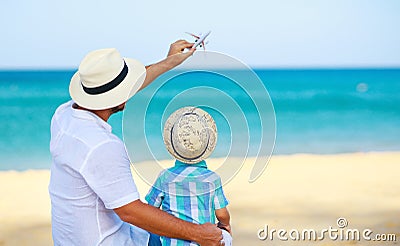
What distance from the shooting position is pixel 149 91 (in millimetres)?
2865

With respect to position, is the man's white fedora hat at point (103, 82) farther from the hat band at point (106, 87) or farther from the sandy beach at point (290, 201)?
the sandy beach at point (290, 201)

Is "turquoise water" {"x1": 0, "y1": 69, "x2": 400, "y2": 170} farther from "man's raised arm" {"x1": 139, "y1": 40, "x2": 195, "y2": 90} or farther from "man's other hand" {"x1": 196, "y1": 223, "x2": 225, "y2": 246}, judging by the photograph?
"man's other hand" {"x1": 196, "y1": 223, "x2": 225, "y2": 246}

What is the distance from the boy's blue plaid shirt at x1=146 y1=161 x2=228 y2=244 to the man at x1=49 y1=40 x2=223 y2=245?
0.22m

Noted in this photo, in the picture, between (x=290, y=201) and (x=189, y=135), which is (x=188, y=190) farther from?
(x=290, y=201)

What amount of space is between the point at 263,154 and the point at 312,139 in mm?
9858

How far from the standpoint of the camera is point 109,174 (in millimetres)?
2240

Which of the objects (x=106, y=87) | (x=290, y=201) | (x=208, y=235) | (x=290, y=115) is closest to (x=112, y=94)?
(x=106, y=87)

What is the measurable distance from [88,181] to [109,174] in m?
0.08

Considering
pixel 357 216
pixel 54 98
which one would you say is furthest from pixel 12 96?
pixel 357 216

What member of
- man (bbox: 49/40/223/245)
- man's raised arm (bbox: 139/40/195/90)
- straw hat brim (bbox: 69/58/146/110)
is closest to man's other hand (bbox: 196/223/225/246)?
man (bbox: 49/40/223/245)

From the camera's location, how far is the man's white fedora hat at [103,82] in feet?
7.80

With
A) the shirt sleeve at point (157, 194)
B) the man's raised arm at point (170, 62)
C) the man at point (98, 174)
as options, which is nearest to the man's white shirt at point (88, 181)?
the man at point (98, 174)

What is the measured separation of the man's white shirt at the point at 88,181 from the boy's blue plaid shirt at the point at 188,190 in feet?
0.73

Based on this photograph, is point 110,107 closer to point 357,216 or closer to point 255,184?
point 357,216
